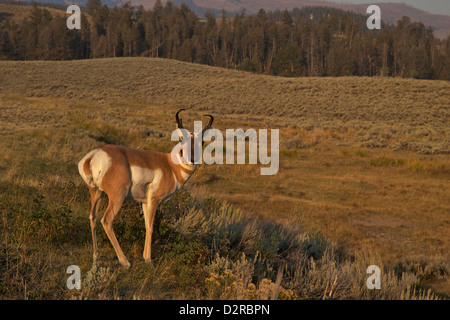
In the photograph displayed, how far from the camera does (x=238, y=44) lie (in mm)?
108438

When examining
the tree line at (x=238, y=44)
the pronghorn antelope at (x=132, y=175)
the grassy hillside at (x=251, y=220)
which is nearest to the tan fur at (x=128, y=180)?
the pronghorn antelope at (x=132, y=175)

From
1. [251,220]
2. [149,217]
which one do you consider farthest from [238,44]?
[149,217]

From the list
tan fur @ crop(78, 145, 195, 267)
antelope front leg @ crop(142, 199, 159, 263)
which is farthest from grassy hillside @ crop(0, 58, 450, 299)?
tan fur @ crop(78, 145, 195, 267)

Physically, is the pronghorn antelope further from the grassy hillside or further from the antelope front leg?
the grassy hillside

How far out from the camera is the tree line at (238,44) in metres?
93.8

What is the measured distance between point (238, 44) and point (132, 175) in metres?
108

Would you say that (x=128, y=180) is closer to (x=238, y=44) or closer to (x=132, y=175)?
(x=132, y=175)

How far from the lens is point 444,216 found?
12320 mm

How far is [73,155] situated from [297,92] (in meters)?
44.9

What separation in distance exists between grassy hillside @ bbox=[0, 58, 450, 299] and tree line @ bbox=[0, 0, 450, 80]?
62.0 metres

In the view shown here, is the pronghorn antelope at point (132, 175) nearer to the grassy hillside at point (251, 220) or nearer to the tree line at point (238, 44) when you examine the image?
the grassy hillside at point (251, 220)

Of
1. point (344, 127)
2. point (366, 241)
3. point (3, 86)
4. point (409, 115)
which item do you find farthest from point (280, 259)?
point (3, 86)
